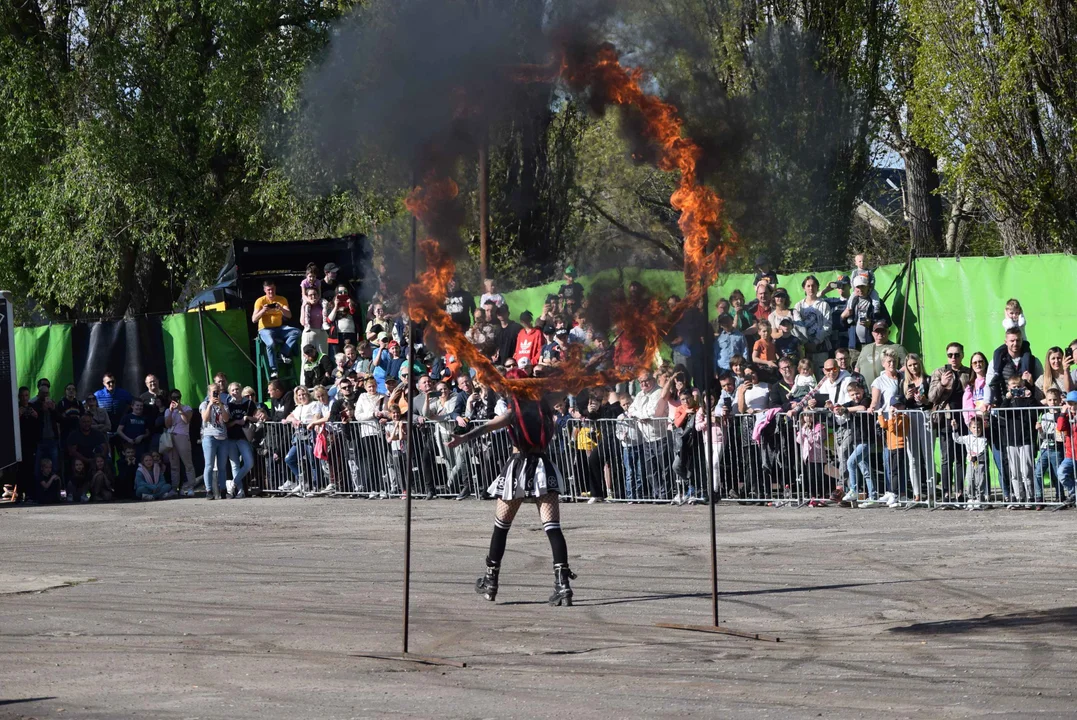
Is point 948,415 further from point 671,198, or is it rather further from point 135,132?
point 135,132

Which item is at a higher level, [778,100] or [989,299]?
[778,100]

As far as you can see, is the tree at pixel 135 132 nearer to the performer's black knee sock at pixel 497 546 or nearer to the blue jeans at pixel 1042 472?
the blue jeans at pixel 1042 472

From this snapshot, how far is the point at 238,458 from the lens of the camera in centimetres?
2378

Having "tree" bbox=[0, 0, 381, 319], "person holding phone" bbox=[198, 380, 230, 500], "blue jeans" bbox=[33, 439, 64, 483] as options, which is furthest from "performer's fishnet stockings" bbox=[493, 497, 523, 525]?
"tree" bbox=[0, 0, 381, 319]

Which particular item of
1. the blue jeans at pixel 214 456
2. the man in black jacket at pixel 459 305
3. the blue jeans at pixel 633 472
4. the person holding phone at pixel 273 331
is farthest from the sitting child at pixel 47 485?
→ the man in black jacket at pixel 459 305

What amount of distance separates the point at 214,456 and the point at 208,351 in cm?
336

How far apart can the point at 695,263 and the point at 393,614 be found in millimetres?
3352

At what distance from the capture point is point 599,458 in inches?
794

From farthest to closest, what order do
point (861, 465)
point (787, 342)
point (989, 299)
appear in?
1. point (787, 342)
2. point (989, 299)
3. point (861, 465)

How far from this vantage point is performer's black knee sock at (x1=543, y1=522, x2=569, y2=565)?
11070 millimetres

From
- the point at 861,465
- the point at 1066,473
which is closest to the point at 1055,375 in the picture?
the point at 1066,473

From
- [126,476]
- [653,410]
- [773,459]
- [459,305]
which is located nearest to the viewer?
[459,305]

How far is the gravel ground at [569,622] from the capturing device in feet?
25.4

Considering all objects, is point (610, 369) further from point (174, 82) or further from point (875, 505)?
point (174, 82)
